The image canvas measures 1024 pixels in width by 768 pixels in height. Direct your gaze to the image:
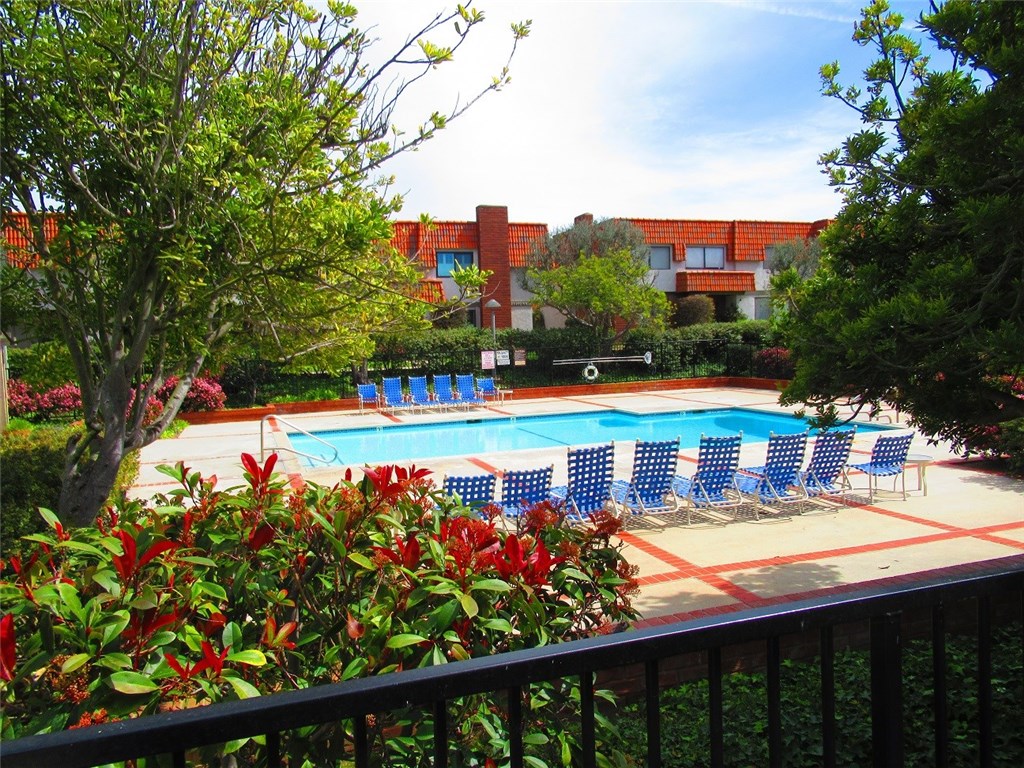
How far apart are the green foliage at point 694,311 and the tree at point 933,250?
28683 millimetres

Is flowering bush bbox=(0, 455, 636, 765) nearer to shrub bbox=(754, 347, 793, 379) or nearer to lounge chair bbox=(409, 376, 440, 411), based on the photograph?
lounge chair bbox=(409, 376, 440, 411)

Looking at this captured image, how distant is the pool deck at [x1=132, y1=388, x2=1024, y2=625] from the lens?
21.3ft

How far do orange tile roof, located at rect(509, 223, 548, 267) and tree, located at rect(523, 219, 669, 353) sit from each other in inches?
71.7

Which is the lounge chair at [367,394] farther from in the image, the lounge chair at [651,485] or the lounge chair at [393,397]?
the lounge chair at [651,485]

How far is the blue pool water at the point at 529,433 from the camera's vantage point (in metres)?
17.3

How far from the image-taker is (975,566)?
630 centimetres

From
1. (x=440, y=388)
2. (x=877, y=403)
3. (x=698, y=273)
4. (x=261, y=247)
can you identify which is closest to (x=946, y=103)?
(x=877, y=403)

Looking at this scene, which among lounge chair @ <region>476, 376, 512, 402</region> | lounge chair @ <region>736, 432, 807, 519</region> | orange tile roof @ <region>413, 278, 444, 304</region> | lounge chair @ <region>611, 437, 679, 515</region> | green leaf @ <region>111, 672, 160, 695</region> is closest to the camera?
green leaf @ <region>111, 672, 160, 695</region>

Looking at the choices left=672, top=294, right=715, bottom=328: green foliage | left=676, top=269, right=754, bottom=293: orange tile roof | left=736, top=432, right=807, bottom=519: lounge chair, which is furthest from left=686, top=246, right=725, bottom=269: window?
left=736, top=432, right=807, bottom=519: lounge chair

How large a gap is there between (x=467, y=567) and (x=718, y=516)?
25.6 feet

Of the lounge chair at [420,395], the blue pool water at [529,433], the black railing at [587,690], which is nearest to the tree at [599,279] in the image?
the blue pool water at [529,433]

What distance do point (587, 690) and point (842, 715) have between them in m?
3.14

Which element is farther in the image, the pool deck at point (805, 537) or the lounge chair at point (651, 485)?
the lounge chair at point (651, 485)

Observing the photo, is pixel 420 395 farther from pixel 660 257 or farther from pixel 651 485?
pixel 660 257
